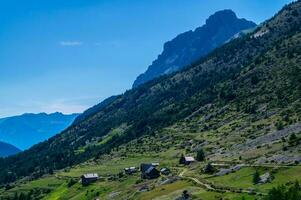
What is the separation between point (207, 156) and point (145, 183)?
111 ft

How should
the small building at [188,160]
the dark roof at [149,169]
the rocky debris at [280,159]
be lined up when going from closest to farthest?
the rocky debris at [280,159] < the dark roof at [149,169] < the small building at [188,160]

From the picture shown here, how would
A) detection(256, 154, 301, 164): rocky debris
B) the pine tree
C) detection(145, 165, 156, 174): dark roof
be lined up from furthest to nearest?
detection(145, 165, 156, 174): dark roof → detection(256, 154, 301, 164): rocky debris → the pine tree

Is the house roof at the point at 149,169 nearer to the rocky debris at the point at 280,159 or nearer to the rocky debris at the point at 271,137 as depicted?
the rocky debris at the point at 271,137

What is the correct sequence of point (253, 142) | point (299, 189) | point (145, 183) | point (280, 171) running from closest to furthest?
1. point (299, 189)
2. point (280, 171)
3. point (145, 183)
4. point (253, 142)

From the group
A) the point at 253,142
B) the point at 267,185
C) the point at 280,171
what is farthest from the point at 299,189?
the point at 253,142

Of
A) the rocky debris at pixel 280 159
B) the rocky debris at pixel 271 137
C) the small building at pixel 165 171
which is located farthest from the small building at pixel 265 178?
the small building at pixel 165 171

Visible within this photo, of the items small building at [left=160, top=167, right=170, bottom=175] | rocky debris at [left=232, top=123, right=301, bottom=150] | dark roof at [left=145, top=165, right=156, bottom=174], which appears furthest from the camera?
dark roof at [left=145, top=165, right=156, bottom=174]

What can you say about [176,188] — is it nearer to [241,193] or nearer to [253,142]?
[241,193]

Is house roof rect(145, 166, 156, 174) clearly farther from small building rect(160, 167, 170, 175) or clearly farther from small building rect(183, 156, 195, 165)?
small building rect(183, 156, 195, 165)

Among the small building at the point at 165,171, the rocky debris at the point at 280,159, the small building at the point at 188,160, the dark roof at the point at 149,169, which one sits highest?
the small building at the point at 188,160

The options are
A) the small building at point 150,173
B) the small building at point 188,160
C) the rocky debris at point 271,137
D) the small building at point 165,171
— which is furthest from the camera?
the small building at point 188,160

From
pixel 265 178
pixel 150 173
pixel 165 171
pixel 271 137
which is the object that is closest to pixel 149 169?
pixel 150 173

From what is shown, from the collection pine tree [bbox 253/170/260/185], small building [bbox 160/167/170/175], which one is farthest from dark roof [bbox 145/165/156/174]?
pine tree [bbox 253/170/260/185]

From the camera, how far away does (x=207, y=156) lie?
19675 centimetres
